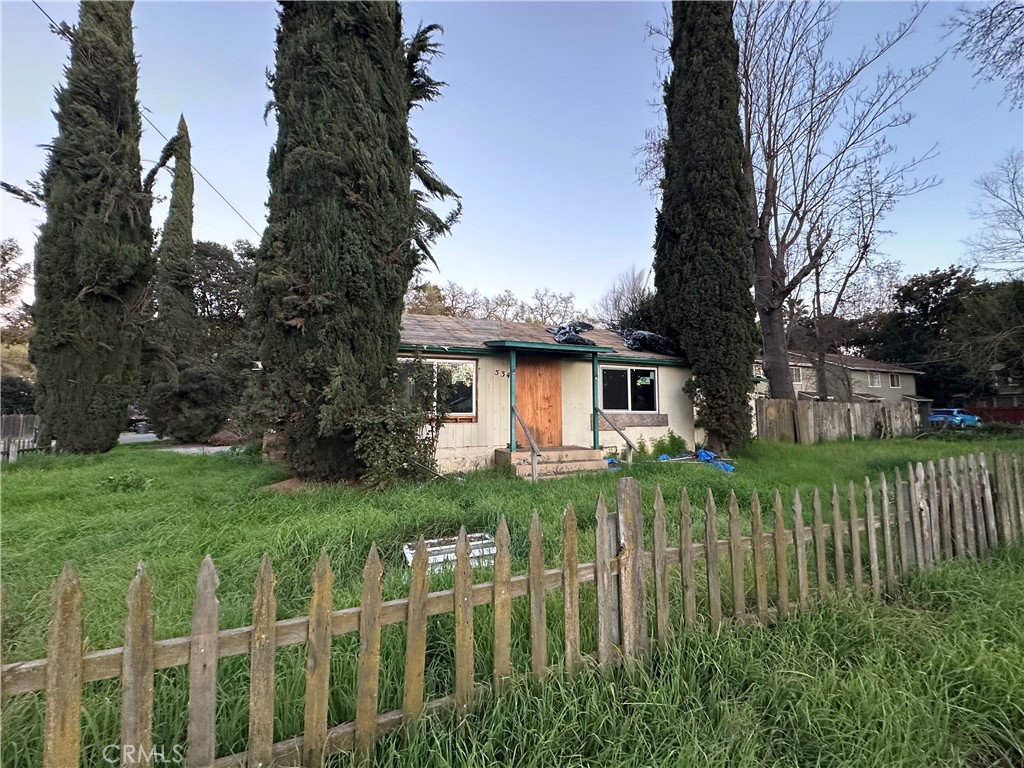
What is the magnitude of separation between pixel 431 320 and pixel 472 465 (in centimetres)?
431

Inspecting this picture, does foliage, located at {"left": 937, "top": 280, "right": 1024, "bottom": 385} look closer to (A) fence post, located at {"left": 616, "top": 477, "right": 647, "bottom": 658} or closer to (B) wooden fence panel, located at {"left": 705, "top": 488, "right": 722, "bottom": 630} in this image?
(B) wooden fence panel, located at {"left": 705, "top": 488, "right": 722, "bottom": 630}

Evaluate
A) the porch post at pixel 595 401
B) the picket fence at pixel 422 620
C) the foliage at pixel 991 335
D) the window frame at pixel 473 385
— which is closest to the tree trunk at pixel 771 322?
the foliage at pixel 991 335

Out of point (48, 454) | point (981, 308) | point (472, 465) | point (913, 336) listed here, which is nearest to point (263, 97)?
point (472, 465)

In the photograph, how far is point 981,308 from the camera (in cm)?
2398

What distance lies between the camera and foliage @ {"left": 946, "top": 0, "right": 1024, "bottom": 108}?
7.14m

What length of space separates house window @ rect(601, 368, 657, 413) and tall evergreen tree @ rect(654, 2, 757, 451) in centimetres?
124

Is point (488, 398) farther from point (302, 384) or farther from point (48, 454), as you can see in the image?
point (48, 454)

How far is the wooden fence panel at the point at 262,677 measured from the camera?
1562 mm

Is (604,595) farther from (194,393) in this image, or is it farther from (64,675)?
(194,393)

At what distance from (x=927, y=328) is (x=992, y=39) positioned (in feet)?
111

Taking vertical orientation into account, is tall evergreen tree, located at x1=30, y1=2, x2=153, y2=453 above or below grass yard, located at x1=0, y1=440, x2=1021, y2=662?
above

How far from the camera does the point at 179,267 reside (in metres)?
21.0

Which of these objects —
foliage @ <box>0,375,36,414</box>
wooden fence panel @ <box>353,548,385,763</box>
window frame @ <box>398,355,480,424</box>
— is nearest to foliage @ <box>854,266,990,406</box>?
window frame @ <box>398,355,480,424</box>

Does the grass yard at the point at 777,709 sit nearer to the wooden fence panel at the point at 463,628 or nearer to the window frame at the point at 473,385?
the wooden fence panel at the point at 463,628
